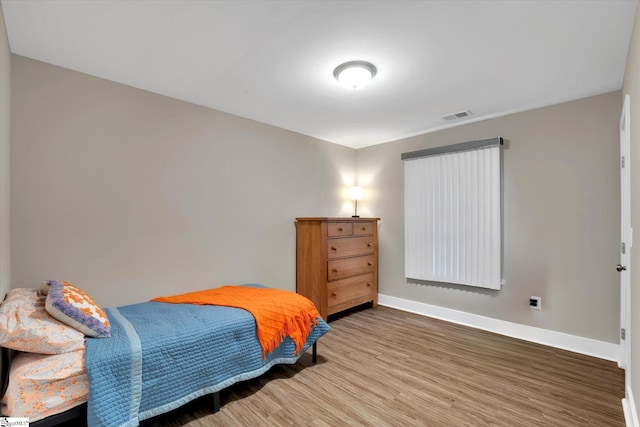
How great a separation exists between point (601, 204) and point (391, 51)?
2364mm

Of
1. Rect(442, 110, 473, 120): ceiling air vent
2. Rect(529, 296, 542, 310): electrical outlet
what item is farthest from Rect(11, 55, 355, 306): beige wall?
Rect(529, 296, 542, 310): electrical outlet

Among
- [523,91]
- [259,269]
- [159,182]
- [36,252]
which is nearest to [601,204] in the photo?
[523,91]

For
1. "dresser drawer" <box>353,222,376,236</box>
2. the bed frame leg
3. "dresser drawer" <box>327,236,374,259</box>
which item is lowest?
the bed frame leg

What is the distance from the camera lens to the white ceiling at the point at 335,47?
167cm

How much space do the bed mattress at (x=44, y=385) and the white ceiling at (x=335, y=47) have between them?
6.04 ft

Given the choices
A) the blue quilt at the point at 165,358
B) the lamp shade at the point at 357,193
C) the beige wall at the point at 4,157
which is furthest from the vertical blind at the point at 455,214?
the beige wall at the point at 4,157

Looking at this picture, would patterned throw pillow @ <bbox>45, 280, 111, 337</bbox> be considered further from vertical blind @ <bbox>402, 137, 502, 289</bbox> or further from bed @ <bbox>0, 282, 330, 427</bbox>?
vertical blind @ <bbox>402, 137, 502, 289</bbox>

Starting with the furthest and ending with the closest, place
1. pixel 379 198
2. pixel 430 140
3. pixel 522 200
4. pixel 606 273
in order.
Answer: pixel 379 198 < pixel 430 140 < pixel 522 200 < pixel 606 273

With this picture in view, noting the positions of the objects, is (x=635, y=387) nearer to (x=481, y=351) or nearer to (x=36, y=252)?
(x=481, y=351)

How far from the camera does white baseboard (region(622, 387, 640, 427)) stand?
1.60 meters

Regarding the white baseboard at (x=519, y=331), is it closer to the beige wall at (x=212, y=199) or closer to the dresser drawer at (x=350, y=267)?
the beige wall at (x=212, y=199)

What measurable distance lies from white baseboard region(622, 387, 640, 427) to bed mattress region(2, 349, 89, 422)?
9.09ft

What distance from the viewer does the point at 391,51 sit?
81.2 inches

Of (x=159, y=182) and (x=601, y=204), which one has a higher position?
(x=159, y=182)
